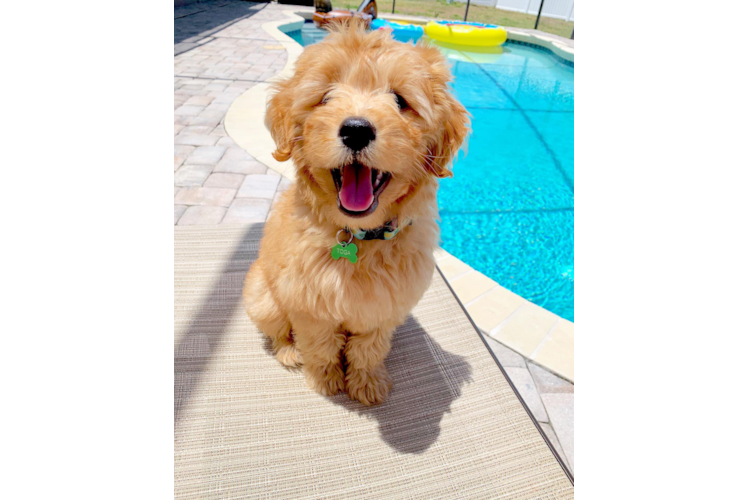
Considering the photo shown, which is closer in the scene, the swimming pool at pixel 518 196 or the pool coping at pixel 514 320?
the pool coping at pixel 514 320

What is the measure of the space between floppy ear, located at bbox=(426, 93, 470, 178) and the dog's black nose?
399 mm

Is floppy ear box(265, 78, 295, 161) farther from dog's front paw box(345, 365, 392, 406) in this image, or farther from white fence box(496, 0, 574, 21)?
white fence box(496, 0, 574, 21)

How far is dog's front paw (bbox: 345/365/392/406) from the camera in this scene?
2307 mm

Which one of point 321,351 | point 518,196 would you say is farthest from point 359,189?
point 518,196

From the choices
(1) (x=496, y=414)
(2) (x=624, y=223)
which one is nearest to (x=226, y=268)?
(1) (x=496, y=414)

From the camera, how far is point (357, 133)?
150 cm

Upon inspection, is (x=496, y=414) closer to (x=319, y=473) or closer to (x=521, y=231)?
(x=319, y=473)

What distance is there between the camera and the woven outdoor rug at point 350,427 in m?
1.93

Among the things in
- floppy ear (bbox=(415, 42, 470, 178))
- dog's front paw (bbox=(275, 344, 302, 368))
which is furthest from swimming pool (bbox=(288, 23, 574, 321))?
dog's front paw (bbox=(275, 344, 302, 368))

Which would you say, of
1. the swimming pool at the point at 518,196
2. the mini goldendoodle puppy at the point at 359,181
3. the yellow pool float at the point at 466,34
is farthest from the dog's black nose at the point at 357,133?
the yellow pool float at the point at 466,34

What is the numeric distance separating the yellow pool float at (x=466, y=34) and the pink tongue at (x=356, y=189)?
1685 centimetres

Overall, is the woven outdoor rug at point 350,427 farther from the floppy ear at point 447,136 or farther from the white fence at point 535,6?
the white fence at point 535,6

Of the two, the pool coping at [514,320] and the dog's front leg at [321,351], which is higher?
the dog's front leg at [321,351]
